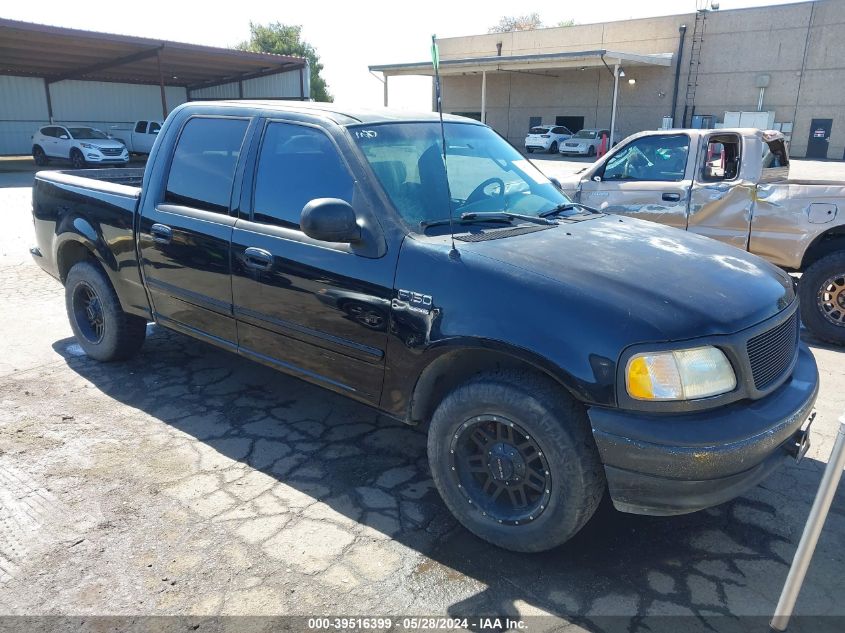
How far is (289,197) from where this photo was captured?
346 centimetres

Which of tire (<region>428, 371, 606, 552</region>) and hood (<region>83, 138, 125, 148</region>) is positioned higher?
hood (<region>83, 138, 125, 148</region>)

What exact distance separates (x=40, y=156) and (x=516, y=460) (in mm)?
29665

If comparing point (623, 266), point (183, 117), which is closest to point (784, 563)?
point (623, 266)

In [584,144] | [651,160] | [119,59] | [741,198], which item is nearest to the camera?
[741,198]

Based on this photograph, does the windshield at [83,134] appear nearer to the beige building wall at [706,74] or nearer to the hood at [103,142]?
the hood at [103,142]

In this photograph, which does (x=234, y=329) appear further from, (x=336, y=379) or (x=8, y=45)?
(x=8, y=45)

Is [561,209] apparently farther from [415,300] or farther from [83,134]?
[83,134]

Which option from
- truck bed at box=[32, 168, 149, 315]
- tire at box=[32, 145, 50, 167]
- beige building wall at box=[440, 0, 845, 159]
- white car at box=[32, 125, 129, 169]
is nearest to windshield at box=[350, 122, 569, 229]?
truck bed at box=[32, 168, 149, 315]

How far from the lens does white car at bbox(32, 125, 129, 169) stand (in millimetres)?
23906

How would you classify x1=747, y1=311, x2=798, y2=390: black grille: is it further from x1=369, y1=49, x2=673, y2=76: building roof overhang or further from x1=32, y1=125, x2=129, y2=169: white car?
x1=369, y1=49, x2=673, y2=76: building roof overhang

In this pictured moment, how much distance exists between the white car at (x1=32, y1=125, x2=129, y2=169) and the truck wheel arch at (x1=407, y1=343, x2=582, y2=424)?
2486 cm

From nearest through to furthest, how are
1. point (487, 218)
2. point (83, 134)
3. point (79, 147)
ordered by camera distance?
point (487, 218)
point (79, 147)
point (83, 134)

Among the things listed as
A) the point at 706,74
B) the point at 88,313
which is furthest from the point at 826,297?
the point at 706,74

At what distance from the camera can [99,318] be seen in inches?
195
